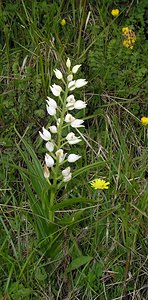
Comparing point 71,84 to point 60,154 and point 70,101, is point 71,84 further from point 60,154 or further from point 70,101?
point 60,154

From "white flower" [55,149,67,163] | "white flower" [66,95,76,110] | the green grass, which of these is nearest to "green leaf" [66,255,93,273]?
the green grass

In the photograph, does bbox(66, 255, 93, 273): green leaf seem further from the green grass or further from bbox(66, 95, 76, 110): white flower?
bbox(66, 95, 76, 110): white flower

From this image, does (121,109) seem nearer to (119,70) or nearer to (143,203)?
(119,70)

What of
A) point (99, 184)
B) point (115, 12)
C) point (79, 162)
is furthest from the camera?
point (115, 12)

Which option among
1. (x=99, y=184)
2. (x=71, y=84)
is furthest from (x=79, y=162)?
(x=71, y=84)

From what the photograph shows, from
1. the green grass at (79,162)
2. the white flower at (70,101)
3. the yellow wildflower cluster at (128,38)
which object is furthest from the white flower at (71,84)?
the yellow wildflower cluster at (128,38)

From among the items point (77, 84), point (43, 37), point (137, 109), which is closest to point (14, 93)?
point (43, 37)
